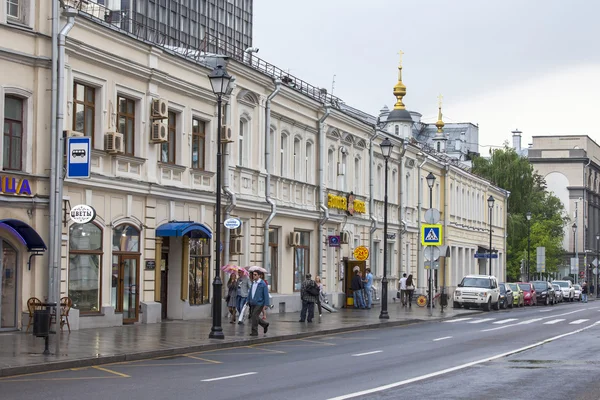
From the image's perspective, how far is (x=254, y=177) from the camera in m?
35.5

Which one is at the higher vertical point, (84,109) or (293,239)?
(84,109)

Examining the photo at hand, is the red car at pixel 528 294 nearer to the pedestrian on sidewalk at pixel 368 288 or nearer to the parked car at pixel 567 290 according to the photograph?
the parked car at pixel 567 290

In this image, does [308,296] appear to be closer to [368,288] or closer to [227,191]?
[227,191]

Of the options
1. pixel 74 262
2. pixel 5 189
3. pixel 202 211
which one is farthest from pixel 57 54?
pixel 202 211

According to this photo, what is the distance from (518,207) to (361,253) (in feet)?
178

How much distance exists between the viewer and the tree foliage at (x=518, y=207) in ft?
294

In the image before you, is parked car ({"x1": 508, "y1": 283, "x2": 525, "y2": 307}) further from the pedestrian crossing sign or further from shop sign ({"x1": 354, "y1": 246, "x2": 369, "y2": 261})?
the pedestrian crossing sign

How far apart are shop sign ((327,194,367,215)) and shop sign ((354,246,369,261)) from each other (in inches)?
87.4

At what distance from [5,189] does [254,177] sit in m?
13.4

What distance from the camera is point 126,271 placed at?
28.0 m

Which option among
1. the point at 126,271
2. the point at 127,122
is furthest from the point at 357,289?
the point at 127,122

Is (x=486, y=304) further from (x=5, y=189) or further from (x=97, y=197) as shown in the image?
(x=5, y=189)

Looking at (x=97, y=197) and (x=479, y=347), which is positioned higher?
(x=97, y=197)

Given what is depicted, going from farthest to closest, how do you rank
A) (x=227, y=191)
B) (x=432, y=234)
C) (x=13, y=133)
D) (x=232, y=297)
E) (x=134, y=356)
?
(x=432, y=234) < (x=227, y=191) < (x=232, y=297) < (x=13, y=133) < (x=134, y=356)
